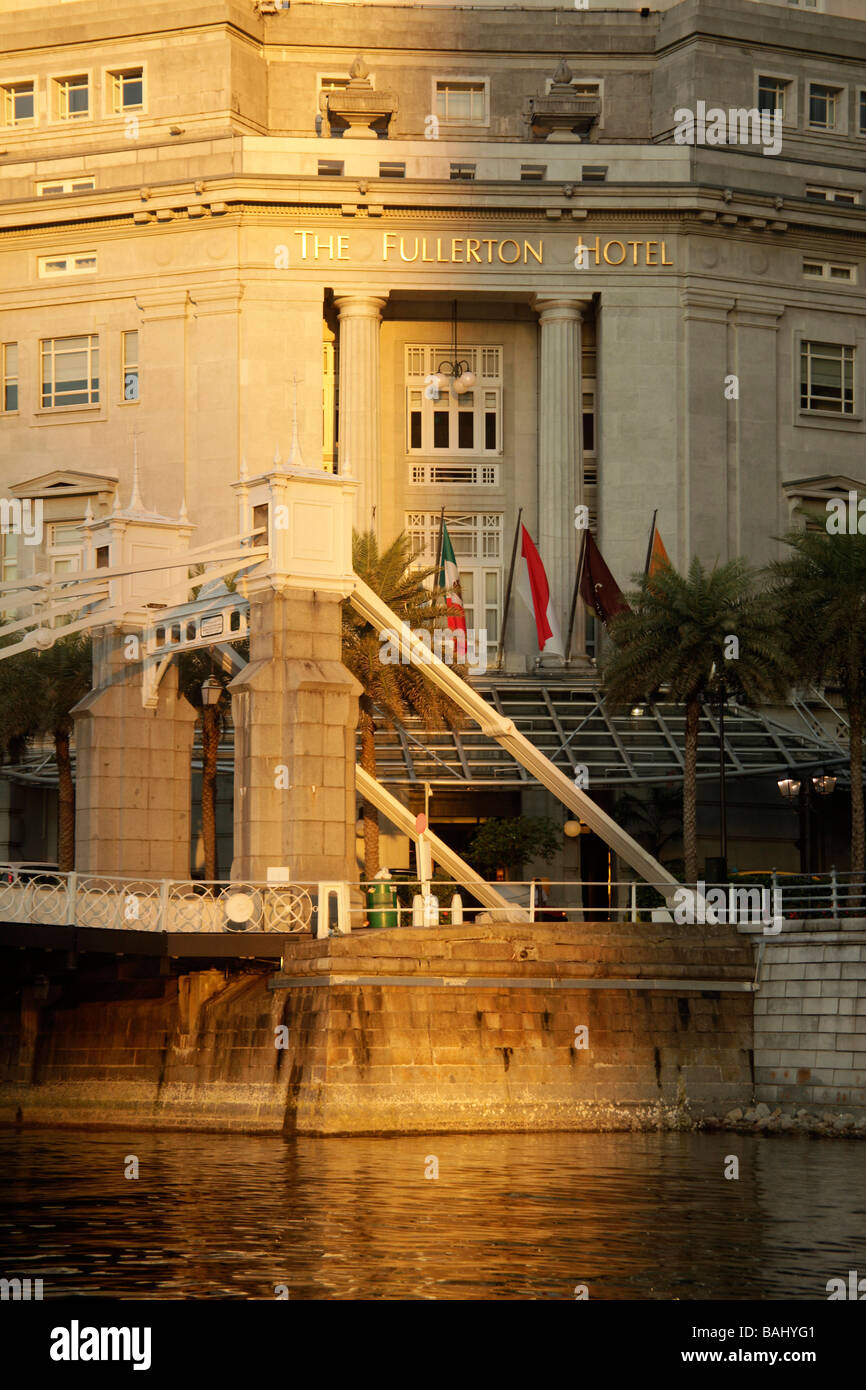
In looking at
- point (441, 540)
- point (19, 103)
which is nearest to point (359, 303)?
point (441, 540)

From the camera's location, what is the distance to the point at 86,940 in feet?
125

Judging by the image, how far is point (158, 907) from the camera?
128ft

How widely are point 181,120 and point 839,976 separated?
148ft

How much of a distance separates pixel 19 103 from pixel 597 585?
2841 centimetres

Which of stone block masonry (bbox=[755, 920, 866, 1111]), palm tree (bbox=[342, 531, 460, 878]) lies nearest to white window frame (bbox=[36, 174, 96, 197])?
palm tree (bbox=[342, 531, 460, 878])

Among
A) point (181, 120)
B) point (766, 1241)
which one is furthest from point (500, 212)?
point (766, 1241)

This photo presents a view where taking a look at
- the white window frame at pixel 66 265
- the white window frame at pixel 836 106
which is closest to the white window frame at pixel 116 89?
the white window frame at pixel 66 265

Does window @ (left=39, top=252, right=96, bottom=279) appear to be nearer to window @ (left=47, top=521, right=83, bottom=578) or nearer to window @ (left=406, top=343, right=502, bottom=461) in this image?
window @ (left=47, top=521, right=83, bottom=578)

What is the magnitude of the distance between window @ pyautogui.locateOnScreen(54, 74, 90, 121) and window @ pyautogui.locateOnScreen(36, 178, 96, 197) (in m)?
4.47

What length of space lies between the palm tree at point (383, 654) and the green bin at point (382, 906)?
10288 mm

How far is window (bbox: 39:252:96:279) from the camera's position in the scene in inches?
2793

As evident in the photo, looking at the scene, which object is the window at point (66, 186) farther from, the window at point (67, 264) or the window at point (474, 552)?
→ the window at point (474, 552)
